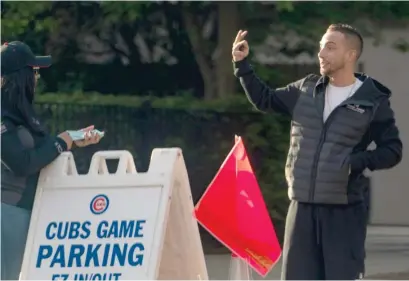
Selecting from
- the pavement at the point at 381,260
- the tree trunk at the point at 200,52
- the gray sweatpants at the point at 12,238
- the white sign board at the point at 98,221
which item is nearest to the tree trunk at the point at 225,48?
the tree trunk at the point at 200,52

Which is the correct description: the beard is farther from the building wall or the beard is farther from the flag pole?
the building wall

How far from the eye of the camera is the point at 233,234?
20.2 feet

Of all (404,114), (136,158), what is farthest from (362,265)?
(404,114)

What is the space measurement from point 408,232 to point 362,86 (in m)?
8.58

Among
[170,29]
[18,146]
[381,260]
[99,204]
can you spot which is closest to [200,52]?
[170,29]

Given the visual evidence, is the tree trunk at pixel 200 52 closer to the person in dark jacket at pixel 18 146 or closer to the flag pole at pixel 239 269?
the flag pole at pixel 239 269

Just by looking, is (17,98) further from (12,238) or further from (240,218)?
(240,218)

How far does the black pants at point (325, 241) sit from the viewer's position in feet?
17.9

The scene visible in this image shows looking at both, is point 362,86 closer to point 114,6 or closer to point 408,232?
point 114,6

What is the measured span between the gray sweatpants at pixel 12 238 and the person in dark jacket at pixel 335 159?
1473mm

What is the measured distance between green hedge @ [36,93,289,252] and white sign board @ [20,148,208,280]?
5.15m

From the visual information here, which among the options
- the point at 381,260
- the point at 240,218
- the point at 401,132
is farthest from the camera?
the point at 401,132

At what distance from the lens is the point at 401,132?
1487 centimetres

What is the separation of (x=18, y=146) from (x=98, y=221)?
25.5 inches
